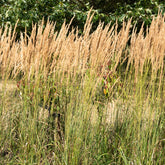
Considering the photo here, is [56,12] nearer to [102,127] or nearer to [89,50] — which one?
[89,50]

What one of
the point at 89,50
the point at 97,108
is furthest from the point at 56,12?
the point at 97,108

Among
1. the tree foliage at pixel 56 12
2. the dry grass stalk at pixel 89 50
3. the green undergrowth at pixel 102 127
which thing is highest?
the tree foliage at pixel 56 12

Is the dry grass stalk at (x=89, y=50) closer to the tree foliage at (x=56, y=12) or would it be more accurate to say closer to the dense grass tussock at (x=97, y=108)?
the dense grass tussock at (x=97, y=108)

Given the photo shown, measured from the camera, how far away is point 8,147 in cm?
290

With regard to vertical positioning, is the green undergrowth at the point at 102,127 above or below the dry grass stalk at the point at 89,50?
below

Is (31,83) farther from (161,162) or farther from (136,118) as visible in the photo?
(161,162)

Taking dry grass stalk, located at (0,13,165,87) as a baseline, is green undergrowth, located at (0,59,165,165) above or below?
below

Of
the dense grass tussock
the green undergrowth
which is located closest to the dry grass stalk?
the dense grass tussock

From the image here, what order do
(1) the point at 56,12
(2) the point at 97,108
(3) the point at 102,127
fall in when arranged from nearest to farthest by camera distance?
(3) the point at 102,127
(2) the point at 97,108
(1) the point at 56,12

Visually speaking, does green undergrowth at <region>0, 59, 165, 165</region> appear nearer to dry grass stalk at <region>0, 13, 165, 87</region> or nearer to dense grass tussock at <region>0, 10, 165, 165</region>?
dense grass tussock at <region>0, 10, 165, 165</region>

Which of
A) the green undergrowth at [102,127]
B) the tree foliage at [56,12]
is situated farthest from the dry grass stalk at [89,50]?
the tree foliage at [56,12]

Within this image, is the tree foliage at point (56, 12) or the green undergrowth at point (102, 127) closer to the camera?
the green undergrowth at point (102, 127)

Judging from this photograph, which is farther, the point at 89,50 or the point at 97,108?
the point at 97,108

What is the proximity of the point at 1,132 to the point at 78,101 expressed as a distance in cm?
102
